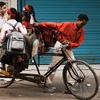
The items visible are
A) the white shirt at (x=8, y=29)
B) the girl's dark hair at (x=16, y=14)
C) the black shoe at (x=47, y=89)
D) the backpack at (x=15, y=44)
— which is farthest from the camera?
the black shoe at (x=47, y=89)

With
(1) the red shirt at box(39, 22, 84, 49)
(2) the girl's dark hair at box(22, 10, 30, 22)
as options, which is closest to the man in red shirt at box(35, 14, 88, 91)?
(1) the red shirt at box(39, 22, 84, 49)

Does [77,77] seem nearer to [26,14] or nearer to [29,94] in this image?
[29,94]

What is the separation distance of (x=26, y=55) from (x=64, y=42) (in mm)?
898

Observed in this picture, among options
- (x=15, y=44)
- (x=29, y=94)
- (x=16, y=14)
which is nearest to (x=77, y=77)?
(x=29, y=94)

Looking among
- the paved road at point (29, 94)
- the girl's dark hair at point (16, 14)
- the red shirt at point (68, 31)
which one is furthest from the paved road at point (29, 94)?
the girl's dark hair at point (16, 14)

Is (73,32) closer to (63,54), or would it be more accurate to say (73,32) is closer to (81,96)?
(63,54)

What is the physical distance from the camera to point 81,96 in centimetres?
502

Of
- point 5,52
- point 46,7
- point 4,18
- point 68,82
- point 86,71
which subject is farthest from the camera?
point 46,7

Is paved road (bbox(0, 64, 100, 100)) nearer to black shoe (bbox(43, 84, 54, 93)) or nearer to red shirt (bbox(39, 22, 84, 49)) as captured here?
black shoe (bbox(43, 84, 54, 93))

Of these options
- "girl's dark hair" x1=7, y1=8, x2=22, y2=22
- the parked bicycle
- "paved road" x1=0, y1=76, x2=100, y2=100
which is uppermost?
"girl's dark hair" x1=7, y1=8, x2=22, y2=22

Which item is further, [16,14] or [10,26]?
[16,14]

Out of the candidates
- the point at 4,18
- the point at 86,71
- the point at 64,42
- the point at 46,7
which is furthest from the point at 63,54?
the point at 46,7

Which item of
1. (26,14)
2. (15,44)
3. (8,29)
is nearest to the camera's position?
(15,44)

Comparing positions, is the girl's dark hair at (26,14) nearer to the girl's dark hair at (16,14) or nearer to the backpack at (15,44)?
the girl's dark hair at (16,14)
